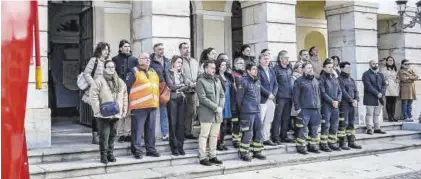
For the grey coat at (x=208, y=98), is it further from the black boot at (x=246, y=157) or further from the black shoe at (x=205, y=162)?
the black boot at (x=246, y=157)

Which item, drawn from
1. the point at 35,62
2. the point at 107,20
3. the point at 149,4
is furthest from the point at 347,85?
the point at 35,62

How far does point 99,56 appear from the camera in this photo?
7484 millimetres

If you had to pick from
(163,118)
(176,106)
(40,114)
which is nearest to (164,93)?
(176,106)

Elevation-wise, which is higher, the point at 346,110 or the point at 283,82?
the point at 283,82

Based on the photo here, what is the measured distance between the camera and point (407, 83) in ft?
42.7

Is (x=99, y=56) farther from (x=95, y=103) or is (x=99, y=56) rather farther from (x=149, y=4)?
(x=149, y=4)

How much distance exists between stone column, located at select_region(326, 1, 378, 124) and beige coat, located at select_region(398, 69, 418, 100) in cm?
116

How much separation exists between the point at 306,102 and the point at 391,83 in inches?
203

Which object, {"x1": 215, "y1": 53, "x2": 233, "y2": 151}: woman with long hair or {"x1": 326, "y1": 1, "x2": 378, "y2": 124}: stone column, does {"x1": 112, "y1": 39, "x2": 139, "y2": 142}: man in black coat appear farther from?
{"x1": 326, "y1": 1, "x2": 378, "y2": 124}: stone column

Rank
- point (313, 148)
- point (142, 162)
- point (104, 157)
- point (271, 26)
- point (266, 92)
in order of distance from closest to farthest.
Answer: point (104, 157) < point (142, 162) < point (266, 92) < point (313, 148) < point (271, 26)

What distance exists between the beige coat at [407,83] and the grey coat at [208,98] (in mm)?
7698

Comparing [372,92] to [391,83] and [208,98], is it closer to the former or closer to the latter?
[391,83]

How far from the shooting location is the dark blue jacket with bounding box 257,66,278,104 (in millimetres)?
8719

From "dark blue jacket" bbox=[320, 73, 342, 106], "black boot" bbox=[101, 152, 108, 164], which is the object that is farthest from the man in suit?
"black boot" bbox=[101, 152, 108, 164]
